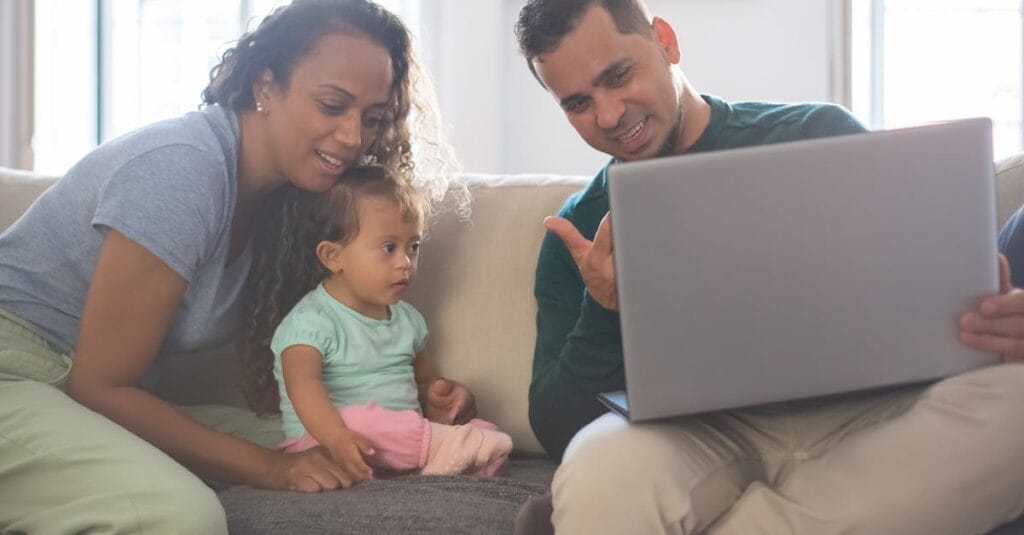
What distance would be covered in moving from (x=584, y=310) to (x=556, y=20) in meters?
0.41

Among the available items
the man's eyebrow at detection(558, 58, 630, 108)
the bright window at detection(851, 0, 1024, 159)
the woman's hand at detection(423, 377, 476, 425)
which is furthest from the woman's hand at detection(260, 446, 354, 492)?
the bright window at detection(851, 0, 1024, 159)

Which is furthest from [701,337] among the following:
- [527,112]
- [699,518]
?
[527,112]

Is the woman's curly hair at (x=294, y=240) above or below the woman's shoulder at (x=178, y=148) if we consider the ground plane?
below

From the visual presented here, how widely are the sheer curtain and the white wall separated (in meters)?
1.07

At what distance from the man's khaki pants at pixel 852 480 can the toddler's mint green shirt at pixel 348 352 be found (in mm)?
476

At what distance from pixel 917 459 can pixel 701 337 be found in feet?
0.88

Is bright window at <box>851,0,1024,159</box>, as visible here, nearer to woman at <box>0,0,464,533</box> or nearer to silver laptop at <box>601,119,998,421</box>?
woman at <box>0,0,464,533</box>

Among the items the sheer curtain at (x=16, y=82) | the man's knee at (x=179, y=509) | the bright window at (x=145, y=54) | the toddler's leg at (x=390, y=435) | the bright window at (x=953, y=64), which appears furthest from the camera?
the bright window at (x=953, y=64)

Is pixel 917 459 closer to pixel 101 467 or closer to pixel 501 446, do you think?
pixel 501 446

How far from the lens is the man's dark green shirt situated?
5.26 feet

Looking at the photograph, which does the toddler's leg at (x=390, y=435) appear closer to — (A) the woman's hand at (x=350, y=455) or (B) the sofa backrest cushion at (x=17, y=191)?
(A) the woman's hand at (x=350, y=455)

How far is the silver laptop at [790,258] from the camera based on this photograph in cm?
114

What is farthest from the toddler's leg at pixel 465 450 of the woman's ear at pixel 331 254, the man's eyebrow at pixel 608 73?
the man's eyebrow at pixel 608 73

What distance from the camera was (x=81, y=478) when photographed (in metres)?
1.39
